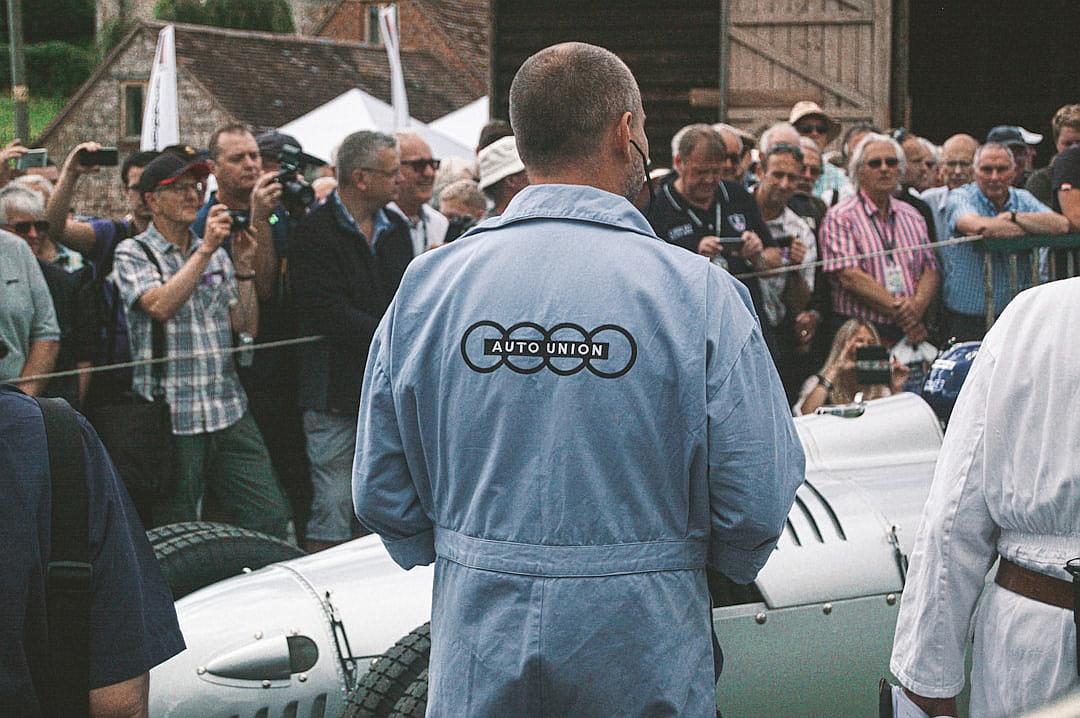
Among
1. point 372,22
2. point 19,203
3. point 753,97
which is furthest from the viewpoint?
point 372,22

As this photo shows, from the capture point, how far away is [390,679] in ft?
11.1

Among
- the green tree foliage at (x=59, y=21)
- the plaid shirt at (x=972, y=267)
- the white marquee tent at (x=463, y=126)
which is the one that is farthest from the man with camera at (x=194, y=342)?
the green tree foliage at (x=59, y=21)

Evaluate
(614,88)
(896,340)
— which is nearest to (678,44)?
(896,340)

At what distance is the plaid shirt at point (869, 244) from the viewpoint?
6.75 metres

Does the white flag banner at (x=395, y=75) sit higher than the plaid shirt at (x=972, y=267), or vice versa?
the white flag banner at (x=395, y=75)

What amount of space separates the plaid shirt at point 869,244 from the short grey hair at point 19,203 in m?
3.70

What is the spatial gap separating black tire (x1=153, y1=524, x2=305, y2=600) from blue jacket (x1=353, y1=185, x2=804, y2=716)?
2062 millimetres

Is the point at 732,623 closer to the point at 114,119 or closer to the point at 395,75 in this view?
the point at 395,75

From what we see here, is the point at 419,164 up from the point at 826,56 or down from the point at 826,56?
down

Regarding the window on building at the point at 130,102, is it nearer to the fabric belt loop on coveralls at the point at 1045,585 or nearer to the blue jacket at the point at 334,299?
the blue jacket at the point at 334,299

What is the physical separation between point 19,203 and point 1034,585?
16.9 feet

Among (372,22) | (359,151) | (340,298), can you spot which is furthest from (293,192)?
(372,22)

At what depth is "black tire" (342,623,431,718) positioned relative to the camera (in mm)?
3387

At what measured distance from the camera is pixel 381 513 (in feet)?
8.37
